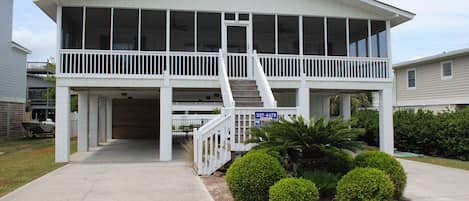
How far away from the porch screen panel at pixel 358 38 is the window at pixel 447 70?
24.5 ft

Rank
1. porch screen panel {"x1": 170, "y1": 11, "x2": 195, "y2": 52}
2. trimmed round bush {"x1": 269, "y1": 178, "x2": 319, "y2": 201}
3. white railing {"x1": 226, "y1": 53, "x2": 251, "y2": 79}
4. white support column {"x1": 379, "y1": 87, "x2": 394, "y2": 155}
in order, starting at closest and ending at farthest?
1. trimmed round bush {"x1": 269, "y1": 178, "x2": 319, "y2": 201}
2. white railing {"x1": 226, "y1": 53, "x2": 251, "y2": 79}
3. white support column {"x1": 379, "y1": 87, "x2": 394, "y2": 155}
4. porch screen panel {"x1": 170, "y1": 11, "x2": 195, "y2": 52}

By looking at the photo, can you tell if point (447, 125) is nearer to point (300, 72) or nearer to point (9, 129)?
point (300, 72)

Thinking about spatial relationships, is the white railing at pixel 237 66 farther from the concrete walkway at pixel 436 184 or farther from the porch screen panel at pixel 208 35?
the concrete walkway at pixel 436 184

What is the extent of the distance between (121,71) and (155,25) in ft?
10.1

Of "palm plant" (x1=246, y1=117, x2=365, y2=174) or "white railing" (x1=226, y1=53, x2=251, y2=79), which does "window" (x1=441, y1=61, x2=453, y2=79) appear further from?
"palm plant" (x1=246, y1=117, x2=365, y2=174)

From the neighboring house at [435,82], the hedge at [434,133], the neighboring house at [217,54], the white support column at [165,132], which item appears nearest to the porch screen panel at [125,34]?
the neighboring house at [217,54]

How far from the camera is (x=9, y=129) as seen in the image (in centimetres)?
2411

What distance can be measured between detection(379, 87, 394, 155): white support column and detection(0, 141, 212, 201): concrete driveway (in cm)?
707

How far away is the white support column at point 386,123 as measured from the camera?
44.7 ft

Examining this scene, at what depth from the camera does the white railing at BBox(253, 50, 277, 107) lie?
10461 millimetres

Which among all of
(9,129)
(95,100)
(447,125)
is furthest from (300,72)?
(9,129)

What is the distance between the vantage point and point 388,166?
6.67 m

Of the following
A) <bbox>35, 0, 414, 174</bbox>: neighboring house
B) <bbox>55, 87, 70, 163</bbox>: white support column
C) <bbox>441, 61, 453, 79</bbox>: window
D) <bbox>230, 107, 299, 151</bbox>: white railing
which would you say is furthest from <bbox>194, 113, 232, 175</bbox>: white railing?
<bbox>441, 61, 453, 79</bbox>: window

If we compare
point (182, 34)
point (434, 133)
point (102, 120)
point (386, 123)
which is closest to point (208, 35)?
point (182, 34)
